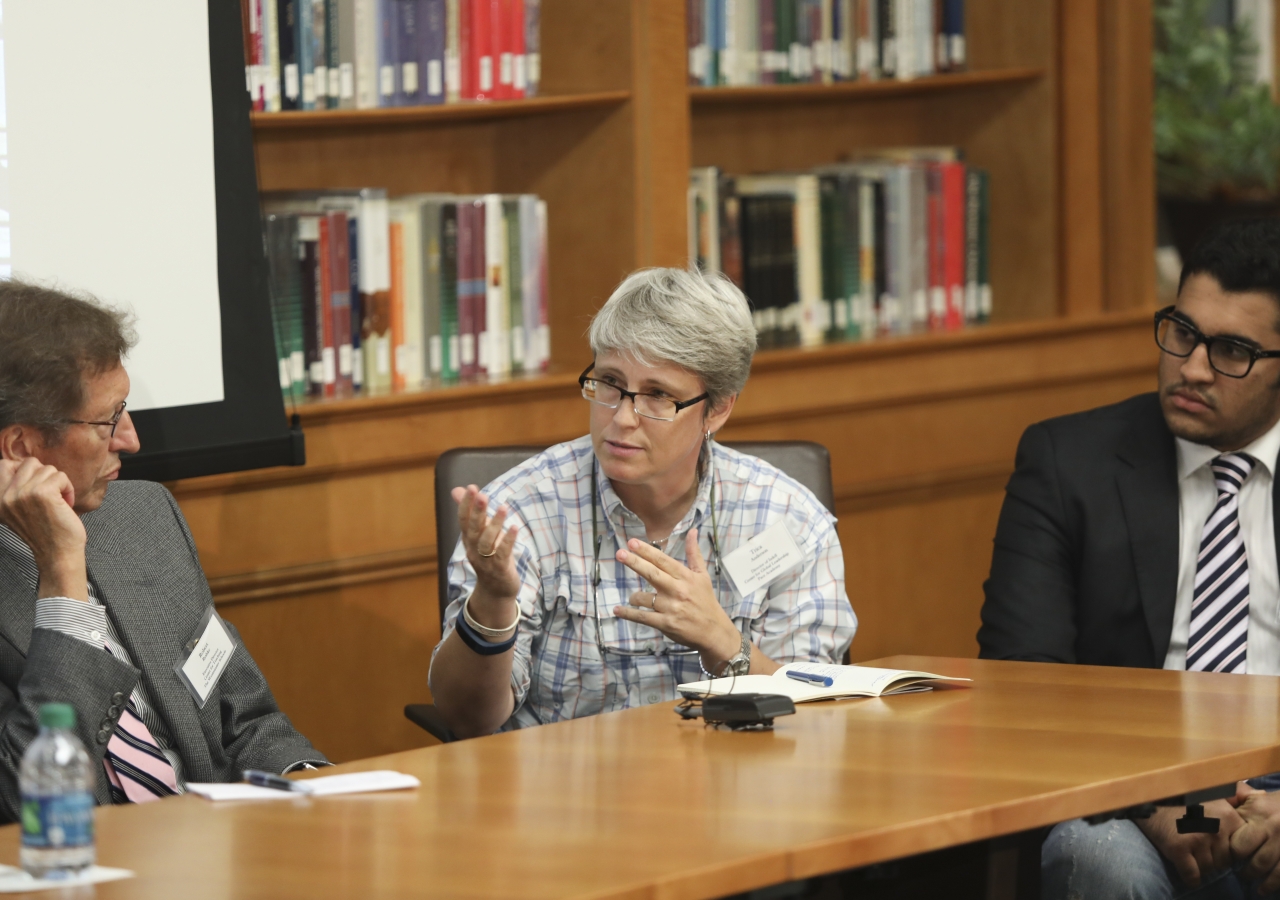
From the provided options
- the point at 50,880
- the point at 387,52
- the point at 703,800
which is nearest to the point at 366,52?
the point at 387,52

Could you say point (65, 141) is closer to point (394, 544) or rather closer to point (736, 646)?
point (394, 544)

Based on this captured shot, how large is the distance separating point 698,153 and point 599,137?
0.54 m

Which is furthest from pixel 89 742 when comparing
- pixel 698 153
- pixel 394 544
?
pixel 698 153

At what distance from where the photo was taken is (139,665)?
2.41 m

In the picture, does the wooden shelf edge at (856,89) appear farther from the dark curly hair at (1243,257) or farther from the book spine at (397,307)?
the dark curly hair at (1243,257)

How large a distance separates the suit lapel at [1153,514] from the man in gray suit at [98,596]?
1375 millimetres

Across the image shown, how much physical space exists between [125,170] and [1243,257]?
192 centimetres

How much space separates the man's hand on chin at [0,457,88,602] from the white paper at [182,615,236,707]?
0.23 meters

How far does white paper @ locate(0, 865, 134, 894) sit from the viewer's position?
159 cm

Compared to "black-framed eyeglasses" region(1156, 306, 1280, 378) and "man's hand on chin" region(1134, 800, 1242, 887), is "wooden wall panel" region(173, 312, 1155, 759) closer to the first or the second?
"black-framed eyeglasses" region(1156, 306, 1280, 378)

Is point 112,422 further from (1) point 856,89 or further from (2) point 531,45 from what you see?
(1) point 856,89

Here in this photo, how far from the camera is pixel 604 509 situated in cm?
275

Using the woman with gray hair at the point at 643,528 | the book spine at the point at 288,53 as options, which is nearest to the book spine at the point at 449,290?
the book spine at the point at 288,53

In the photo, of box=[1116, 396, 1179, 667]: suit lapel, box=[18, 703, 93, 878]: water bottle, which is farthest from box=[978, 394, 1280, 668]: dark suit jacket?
box=[18, 703, 93, 878]: water bottle
